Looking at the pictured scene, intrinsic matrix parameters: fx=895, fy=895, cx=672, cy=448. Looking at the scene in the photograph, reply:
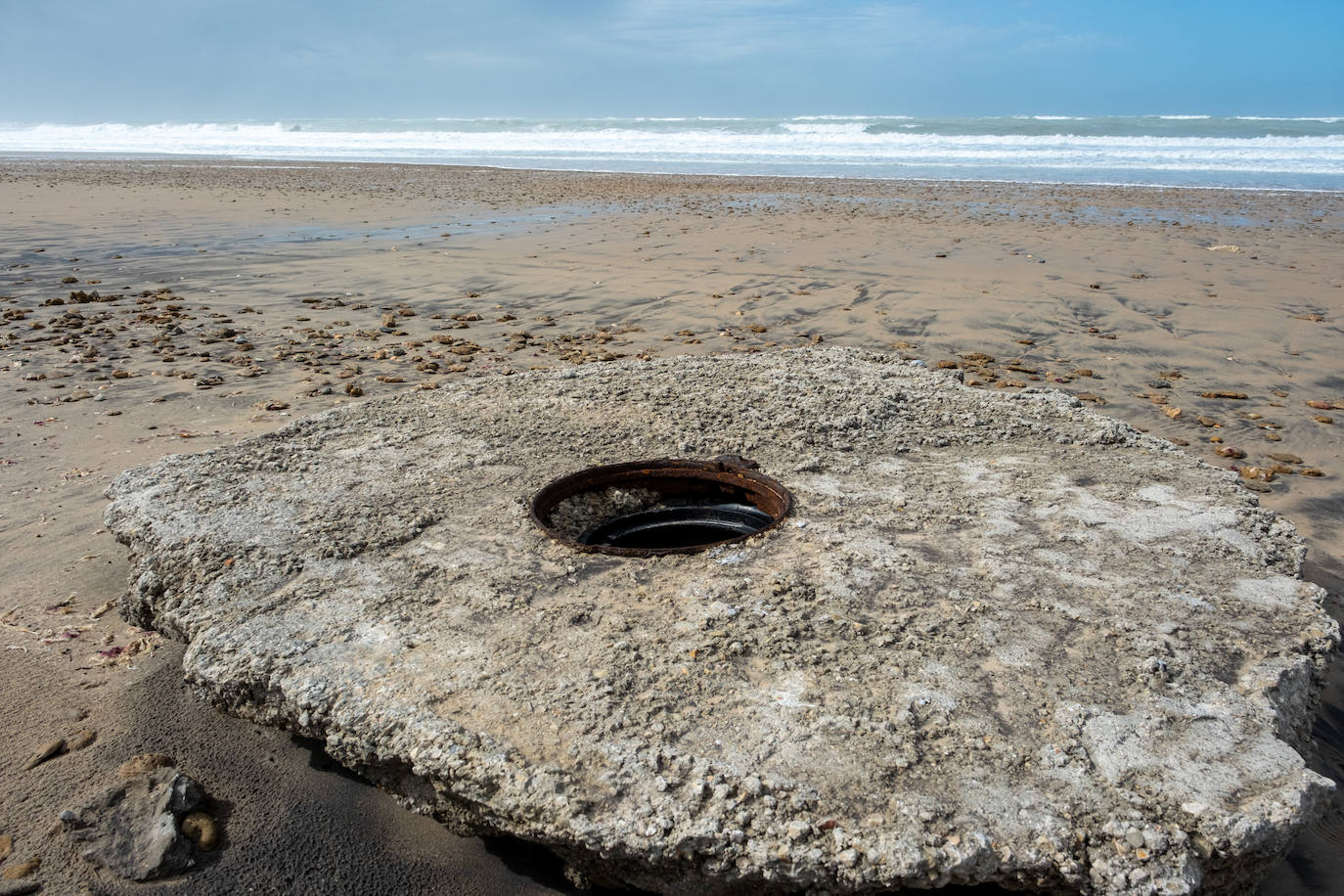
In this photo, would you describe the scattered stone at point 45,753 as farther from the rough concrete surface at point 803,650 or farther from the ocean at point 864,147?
the ocean at point 864,147

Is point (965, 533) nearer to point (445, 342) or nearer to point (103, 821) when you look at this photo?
point (103, 821)

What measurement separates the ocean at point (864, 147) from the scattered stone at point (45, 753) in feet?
65.7

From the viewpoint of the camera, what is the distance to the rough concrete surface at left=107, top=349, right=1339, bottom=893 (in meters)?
1.64

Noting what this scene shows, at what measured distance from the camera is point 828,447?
10.8ft

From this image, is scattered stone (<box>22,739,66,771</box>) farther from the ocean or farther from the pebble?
the ocean

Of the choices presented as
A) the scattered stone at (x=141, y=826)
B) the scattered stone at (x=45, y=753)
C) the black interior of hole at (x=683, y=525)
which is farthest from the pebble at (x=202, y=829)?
the black interior of hole at (x=683, y=525)

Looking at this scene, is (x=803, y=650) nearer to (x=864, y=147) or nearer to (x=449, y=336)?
(x=449, y=336)

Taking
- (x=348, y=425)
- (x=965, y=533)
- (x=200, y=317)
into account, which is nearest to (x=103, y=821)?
(x=348, y=425)

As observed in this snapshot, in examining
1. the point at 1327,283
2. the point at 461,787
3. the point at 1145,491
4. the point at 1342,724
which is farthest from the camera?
the point at 1327,283

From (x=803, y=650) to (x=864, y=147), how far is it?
3207 cm

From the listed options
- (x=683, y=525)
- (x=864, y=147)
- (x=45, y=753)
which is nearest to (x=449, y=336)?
(x=683, y=525)

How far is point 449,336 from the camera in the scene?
6641mm

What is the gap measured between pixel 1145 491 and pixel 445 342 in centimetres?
484

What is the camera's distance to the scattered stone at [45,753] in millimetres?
2254
